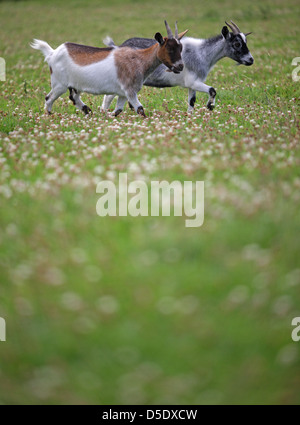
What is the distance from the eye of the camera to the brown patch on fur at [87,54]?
10906 millimetres

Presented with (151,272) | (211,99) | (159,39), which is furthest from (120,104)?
(151,272)

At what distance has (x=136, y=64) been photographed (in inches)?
421

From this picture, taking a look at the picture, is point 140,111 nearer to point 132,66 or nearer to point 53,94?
point 132,66

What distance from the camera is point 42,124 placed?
10.5m

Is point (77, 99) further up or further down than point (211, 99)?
further up

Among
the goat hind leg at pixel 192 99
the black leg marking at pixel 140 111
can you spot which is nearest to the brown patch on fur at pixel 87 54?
the black leg marking at pixel 140 111

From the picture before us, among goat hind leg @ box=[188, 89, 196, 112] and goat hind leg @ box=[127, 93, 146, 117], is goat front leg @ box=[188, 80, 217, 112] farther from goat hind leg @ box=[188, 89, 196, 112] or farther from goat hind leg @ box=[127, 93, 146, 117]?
goat hind leg @ box=[127, 93, 146, 117]

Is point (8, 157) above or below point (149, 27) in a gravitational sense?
below

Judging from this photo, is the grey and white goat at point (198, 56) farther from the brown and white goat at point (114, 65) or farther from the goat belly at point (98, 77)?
the goat belly at point (98, 77)

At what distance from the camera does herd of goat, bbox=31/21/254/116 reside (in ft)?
35.0

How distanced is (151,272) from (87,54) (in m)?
7.47

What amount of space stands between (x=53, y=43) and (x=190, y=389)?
21599 millimetres
